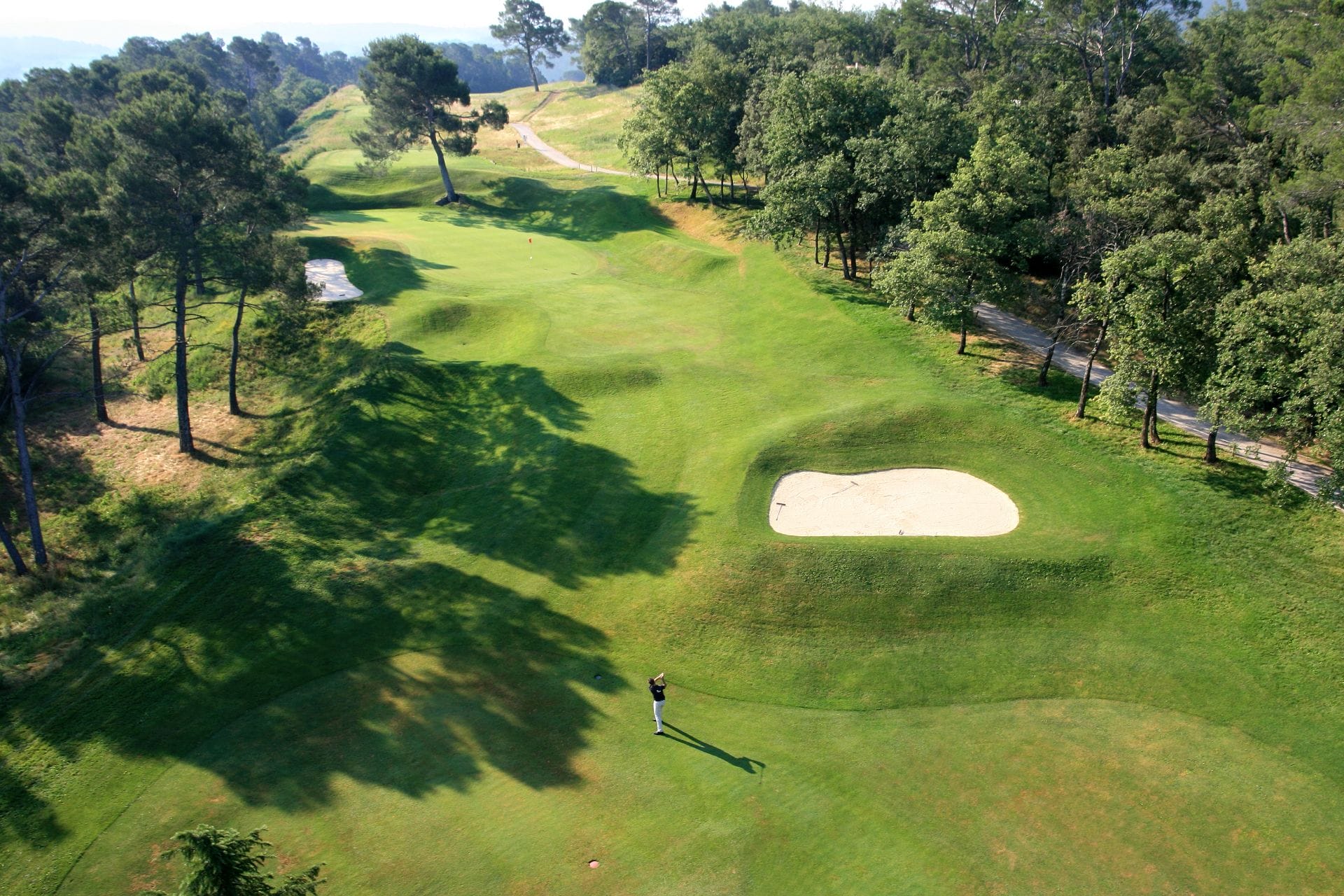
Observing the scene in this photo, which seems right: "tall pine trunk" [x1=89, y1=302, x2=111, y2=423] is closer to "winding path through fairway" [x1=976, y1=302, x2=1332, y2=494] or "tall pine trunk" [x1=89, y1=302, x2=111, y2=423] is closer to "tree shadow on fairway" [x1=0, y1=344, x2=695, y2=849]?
"tree shadow on fairway" [x1=0, y1=344, x2=695, y2=849]

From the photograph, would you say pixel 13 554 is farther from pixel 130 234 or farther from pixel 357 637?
pixel 357 637

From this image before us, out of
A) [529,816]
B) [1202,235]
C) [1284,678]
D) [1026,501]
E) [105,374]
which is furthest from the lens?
[105,374]

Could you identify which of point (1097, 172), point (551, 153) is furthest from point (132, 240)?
point (551, 153)

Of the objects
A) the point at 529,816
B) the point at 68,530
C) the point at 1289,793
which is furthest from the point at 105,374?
the point at 1289,793

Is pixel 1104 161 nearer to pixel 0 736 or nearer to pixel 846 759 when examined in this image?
pixel 846 759

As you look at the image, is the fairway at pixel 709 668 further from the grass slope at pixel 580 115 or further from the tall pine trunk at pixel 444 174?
the grass slope at pixel 580 115

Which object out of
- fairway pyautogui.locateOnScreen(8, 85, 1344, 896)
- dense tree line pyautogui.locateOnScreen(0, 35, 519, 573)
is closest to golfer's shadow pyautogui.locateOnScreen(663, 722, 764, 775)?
fairway pyautogui.locateOnScreen(8, 85, 1344, 896)
